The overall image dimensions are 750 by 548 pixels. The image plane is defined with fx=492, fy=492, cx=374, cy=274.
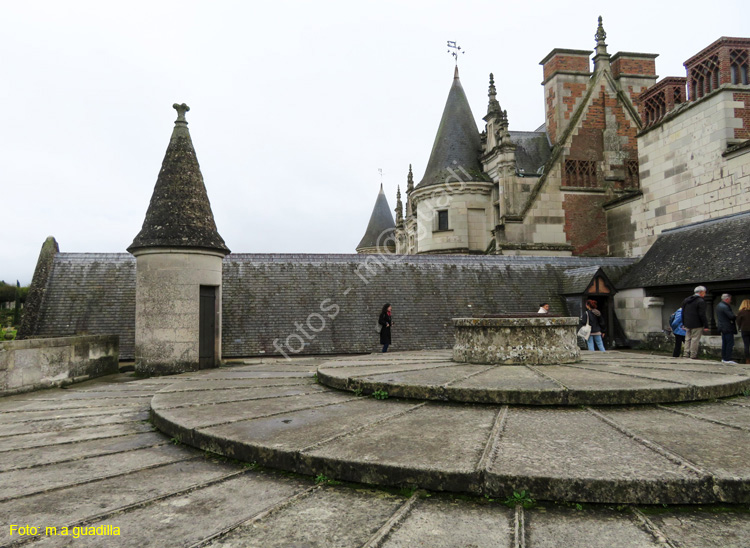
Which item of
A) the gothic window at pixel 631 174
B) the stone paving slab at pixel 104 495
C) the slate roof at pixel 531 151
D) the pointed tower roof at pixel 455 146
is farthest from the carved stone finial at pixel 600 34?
the stone paving slab at pixel 104 495

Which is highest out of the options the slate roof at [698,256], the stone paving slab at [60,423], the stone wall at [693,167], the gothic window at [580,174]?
the gothic window at [580,174]

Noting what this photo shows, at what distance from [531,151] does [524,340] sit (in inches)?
816

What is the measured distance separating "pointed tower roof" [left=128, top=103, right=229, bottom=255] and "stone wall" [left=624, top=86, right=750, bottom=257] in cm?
1462

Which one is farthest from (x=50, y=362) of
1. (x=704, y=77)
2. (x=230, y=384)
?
(x=704, y=77)

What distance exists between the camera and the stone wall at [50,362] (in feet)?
24.2

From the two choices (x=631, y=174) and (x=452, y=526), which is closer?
(x=452, y=526)

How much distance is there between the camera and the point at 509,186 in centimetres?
2312

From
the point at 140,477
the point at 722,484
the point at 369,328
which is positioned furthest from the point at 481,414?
the point at 369,328

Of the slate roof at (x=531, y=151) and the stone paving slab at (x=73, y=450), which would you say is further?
the slate roof at (x=531, y=151)

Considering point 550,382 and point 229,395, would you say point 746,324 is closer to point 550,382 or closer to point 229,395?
point 550,382

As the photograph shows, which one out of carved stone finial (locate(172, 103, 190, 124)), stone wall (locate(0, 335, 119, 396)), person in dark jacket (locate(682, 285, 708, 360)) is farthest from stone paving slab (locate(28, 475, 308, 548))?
person in dark jacket (locate(682, 285, 708, 360))

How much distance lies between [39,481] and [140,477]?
2.13 feet

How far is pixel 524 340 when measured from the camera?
21.1ft

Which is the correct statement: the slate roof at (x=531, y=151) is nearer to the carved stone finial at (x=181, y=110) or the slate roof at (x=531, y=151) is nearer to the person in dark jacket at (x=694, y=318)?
the person in dark jacket at (x=694, y=318)
